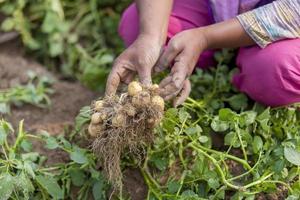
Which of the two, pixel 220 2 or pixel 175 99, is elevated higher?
pixel 220 2

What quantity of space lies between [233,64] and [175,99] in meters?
0.42

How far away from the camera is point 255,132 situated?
1594 millimetres

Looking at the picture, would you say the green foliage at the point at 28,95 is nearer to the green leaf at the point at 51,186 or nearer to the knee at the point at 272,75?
the green leaf at the point at 51,186

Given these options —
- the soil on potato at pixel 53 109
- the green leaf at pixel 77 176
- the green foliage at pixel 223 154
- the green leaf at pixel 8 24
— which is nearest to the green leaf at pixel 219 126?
the green foliage at pixel 223 154

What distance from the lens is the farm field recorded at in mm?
1444

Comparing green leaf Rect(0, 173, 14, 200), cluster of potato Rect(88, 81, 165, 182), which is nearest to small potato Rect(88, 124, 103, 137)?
cluster of potato Rect(88, 81, 165, 182)

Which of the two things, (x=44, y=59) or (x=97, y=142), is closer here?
(x=97, y=142)

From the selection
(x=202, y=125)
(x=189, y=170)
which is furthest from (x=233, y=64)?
(x=189, y=170)

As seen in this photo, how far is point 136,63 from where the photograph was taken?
5.03ft

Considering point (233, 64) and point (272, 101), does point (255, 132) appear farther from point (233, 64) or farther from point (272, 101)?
point (233, 64)

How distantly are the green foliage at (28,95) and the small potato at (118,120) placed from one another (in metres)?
0.55

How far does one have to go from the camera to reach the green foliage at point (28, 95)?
1868mm

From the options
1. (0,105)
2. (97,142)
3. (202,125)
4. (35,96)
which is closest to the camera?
(97,142)

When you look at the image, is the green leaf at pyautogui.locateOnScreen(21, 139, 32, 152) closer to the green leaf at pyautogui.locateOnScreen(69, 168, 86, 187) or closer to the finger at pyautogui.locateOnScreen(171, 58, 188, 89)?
the green leaf at pyautogui.locateOnScreen(69, 168, 86, 187)
